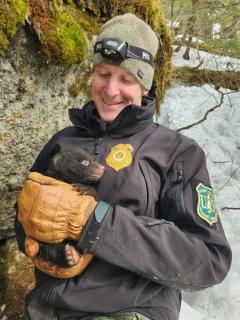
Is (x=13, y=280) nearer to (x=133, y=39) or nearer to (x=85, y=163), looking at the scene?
(x=85, y=163)

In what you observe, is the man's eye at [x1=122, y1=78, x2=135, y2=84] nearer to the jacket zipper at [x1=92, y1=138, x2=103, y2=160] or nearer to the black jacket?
the black jacket

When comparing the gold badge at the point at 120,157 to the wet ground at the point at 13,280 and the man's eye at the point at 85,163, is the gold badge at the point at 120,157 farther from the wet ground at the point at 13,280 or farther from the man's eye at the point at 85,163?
the wet ground at the point at 13,280

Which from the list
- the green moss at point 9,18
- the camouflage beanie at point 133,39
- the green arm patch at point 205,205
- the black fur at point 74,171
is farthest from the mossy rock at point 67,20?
the green arm patch at point 205,205

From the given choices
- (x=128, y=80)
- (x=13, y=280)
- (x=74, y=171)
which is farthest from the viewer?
(x=13, y=280)

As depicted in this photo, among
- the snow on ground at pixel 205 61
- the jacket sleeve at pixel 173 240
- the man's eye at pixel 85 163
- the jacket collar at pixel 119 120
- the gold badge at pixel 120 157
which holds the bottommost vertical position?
the snow on ground at pixel 205 61

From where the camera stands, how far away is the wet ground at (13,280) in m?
2.76

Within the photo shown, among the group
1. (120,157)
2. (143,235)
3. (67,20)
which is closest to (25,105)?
(67,20)

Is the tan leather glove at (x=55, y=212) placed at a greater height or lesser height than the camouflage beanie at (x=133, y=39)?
lesser

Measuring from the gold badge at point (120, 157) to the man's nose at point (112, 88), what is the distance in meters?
0.26

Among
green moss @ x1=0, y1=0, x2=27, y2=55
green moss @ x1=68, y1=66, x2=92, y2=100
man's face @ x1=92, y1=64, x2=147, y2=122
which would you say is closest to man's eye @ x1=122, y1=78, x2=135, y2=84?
man's face @ x1=92, y1=64, x2=147, y2=122

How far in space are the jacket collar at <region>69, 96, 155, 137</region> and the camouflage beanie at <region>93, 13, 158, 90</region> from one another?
146 mm

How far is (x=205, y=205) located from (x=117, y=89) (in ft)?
2.35

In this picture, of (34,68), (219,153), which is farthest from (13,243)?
(219,153)

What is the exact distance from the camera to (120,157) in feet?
5.86
